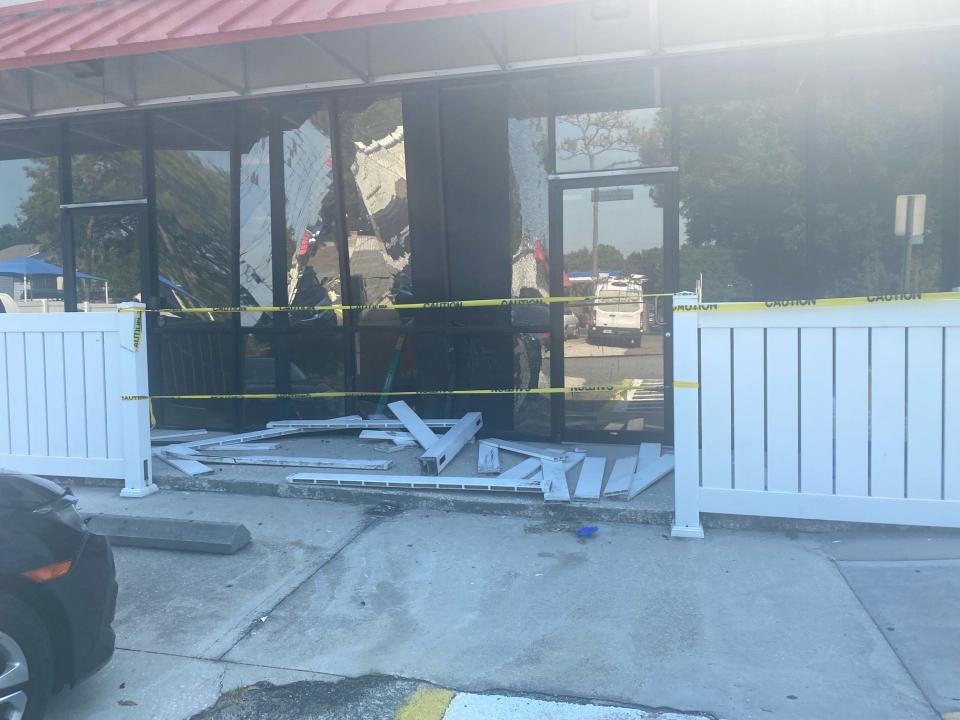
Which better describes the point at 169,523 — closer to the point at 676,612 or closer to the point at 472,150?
the point at 676,612

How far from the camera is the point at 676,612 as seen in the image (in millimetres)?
4562

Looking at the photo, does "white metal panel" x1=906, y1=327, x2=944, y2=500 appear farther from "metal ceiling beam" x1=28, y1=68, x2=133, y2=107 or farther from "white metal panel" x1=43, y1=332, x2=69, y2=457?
"metal ceiling beam" x1=28, y1=68, x2=133, y2=107

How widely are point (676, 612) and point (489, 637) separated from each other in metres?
1.04

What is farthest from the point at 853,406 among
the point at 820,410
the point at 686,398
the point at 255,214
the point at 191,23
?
the point at 255,214

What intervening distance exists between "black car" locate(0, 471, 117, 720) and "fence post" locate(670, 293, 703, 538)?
346 cm

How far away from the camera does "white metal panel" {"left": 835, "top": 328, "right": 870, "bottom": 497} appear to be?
522 centimetres

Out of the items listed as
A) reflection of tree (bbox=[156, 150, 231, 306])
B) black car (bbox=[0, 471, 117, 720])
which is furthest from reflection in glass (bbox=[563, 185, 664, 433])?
black car (bbox=[0, 471, 117, 720])

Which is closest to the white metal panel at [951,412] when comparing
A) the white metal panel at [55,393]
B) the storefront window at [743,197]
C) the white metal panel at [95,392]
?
the storefront window at [743,197]

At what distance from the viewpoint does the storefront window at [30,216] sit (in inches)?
376

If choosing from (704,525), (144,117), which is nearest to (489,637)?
(704,525)

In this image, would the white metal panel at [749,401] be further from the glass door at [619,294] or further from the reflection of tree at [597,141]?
the reflection of tree at [597,141]

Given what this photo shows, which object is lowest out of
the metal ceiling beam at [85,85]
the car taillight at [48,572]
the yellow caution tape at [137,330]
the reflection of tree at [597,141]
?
the car taillight at [48,572]

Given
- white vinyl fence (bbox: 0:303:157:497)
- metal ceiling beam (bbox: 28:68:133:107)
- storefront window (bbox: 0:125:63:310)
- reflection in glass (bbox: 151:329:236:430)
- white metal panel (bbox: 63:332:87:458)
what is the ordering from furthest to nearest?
storefront window (bbox: 0:125:63:310)
reflection in glass (bbox: 151:329:236:430)
metal ceiling beam (bbox: 28:68:133:107)
white metal panel (bbox: 63:332:87:458)
white vinyl fence (bbox: 0:303:157:497)

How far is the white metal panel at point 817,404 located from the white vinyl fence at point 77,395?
4802 millimetres
